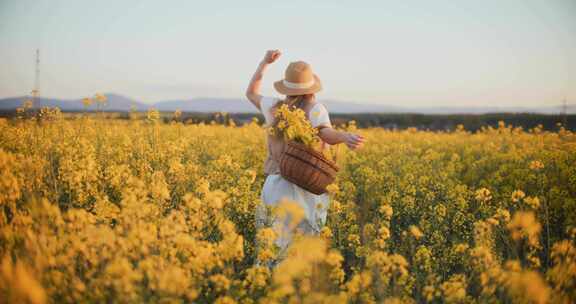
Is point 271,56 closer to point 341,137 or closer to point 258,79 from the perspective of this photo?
point 258,79

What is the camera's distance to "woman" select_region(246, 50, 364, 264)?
3646 mm

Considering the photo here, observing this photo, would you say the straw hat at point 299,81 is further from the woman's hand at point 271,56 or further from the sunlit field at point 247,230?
the sunlit field at point 247,230

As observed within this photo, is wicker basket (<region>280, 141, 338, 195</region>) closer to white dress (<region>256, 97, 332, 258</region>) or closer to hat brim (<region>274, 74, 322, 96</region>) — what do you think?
white dress (<region>256, 97, 332, 258</region>)

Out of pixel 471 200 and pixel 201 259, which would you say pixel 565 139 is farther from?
pixel 201 259

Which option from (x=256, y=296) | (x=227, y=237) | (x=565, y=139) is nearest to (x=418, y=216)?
(x=256, y=296)

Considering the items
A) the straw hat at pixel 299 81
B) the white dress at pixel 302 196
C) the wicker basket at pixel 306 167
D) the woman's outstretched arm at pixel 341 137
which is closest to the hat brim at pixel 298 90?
the straw hat at pixel 299 81

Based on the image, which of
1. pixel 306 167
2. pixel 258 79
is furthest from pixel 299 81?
pixel 306 167

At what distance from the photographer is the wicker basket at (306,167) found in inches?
132

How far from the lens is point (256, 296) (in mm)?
2734

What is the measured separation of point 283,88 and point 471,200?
10.2 feet

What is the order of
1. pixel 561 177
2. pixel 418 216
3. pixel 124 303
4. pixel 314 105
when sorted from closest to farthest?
1. pixel 124 303
2. pixel 314 105
3. pixel 418 216
4. pixel 561 177

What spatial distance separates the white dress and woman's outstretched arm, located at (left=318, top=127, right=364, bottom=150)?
0.35 ft

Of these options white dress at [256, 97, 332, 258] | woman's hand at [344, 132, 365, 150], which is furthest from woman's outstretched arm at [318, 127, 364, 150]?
white dress at [256, 97, 332, 258]

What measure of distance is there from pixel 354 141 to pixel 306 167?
46 cm
